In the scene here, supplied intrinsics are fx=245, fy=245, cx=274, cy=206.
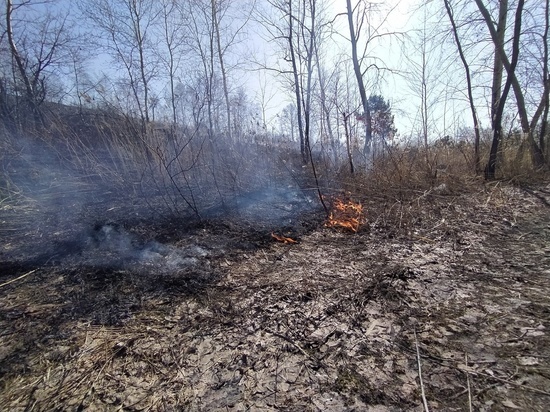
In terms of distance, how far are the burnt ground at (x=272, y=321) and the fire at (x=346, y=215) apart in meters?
0.47

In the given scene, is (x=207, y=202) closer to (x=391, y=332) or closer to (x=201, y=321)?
(x=201, y=321)

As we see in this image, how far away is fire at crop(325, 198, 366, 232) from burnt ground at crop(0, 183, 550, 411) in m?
0.47

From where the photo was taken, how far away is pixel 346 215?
4195 millimetres

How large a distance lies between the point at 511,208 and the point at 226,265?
495 cm

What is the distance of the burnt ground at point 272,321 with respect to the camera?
126cm

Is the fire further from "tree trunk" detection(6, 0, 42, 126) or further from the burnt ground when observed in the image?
"tree trunk" detection(6, 0, 42, 126)

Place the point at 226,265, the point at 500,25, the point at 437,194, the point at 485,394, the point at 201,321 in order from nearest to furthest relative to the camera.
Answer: the point at 485,394 → the point at 201,321 → the point at 226,265 → the point at 437,194 → the point at 500,25

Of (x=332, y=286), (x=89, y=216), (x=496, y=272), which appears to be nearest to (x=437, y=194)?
(x=496, y=272)

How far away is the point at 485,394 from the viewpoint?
1181 millimetres

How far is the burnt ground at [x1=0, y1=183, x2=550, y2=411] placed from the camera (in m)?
1.26

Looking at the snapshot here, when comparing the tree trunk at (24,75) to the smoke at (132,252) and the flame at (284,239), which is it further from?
the flame at (284,239)

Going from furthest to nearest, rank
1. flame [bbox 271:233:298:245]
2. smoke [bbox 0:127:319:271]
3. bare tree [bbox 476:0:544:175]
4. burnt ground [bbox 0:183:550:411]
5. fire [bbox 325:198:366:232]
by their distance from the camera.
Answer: bare tree [bbox 476:0:544:175], fire [bbox 325:198:366:232], flame [bbox 271:233:298:245], smoke [bbox 0:127:319:271], burnt ground [bbox 0:183:550:411]

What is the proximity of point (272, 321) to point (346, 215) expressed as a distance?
2.78 m

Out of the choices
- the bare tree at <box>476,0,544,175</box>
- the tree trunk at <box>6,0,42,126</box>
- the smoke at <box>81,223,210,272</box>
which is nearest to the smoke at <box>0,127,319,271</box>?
the smoke at <box>81,223,210,272</box>
